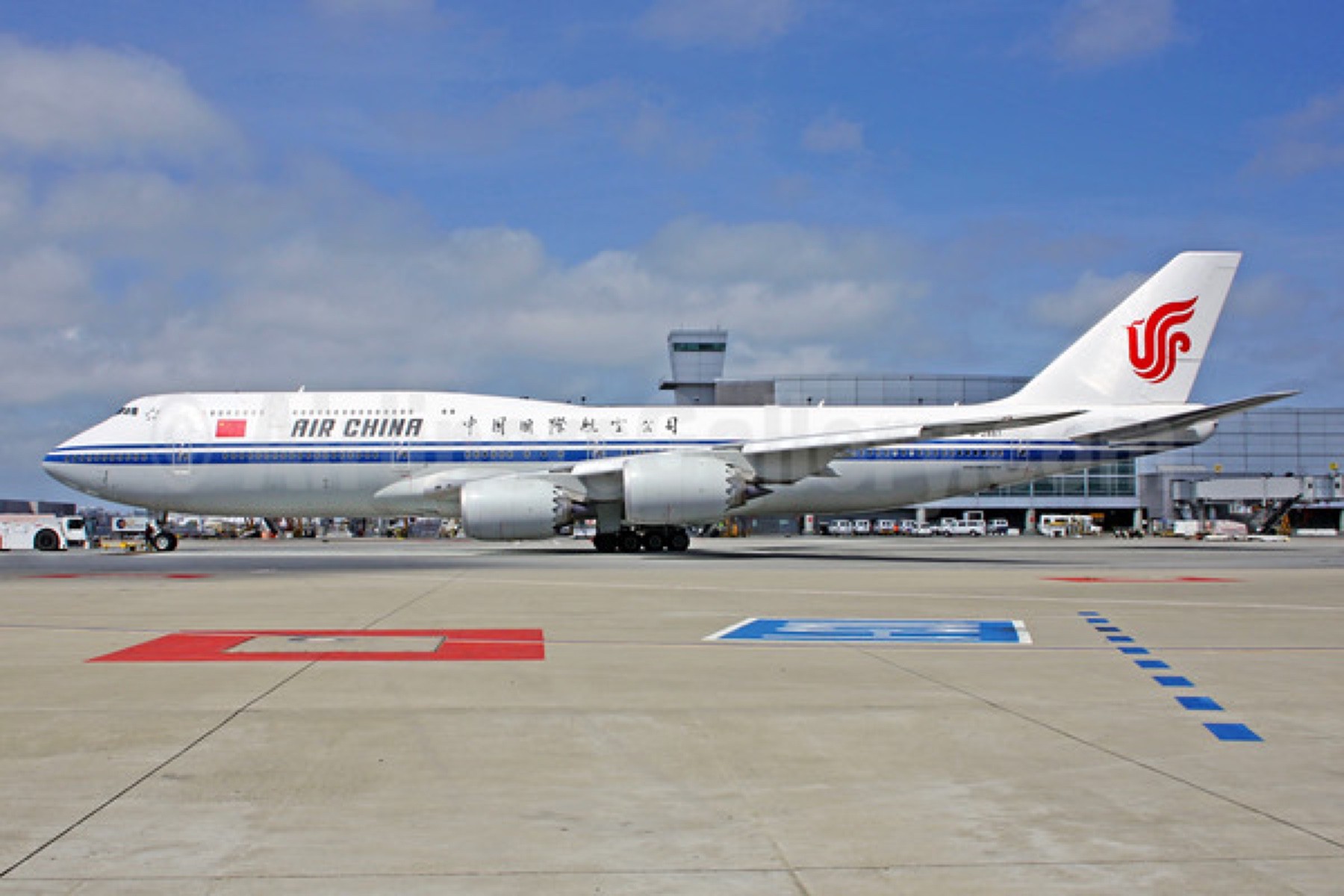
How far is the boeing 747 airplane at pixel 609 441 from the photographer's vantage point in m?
35.0

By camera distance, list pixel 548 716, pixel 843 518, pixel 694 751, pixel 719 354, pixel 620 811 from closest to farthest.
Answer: pixel 620 811, pixel 694 751, pixel 548 716, pixel 843 518, pixel 719 354

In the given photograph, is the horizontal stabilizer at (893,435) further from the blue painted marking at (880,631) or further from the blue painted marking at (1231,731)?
the blue painted marking at (1231,731)

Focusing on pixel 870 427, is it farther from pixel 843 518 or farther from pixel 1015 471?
pixel 843 518

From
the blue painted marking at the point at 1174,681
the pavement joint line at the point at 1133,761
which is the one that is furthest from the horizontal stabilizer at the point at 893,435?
the pavement joint line at the point at 1133,761

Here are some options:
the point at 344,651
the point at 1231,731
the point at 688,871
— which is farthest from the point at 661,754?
the point at 344,651

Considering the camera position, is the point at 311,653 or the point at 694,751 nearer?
the point at 694,751

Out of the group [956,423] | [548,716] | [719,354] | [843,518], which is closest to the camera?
[548,716]

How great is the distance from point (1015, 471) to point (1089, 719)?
29927 millimetres

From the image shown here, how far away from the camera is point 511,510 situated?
31.8m

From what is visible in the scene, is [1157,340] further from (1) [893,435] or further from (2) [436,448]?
(2) [436,448]

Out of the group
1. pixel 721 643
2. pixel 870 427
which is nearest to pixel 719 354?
pixel 870 427

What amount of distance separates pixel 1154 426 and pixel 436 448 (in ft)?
70.4

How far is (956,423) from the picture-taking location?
3088cm

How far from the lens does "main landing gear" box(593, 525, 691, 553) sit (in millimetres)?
35156
